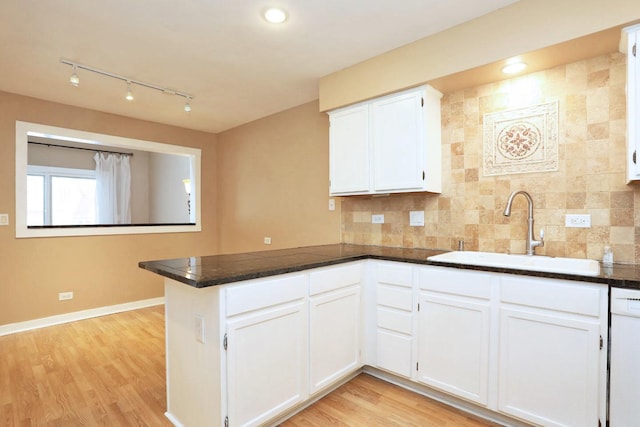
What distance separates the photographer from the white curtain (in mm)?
6164

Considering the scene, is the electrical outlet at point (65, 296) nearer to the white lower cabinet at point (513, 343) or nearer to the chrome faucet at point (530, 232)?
the white lower cabinet at point (513, 343)

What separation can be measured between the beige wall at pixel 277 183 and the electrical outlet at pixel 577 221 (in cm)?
192

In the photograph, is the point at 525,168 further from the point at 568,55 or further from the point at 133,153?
the point at 133,153

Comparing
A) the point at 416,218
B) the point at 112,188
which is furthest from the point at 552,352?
the point at 112,188

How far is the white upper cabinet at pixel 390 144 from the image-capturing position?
2461mm

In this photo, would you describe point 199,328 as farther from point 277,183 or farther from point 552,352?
point 277,183

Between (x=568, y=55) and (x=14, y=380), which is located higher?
(x=568, y=55)

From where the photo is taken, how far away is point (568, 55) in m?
2.00

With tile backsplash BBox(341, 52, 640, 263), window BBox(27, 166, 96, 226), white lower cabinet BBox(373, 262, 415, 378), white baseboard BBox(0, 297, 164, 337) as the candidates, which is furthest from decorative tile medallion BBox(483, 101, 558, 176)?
window BBox(27, 166, 96, 226)

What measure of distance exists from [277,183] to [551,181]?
2821 millimetres

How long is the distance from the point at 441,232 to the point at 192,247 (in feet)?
11.7

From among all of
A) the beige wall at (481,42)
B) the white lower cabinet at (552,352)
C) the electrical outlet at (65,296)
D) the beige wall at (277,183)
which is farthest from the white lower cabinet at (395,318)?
the electrical outlet at (65,296)

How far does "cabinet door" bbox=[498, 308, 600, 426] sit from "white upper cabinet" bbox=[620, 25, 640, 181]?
86 cm

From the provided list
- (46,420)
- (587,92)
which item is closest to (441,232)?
(587,92)
